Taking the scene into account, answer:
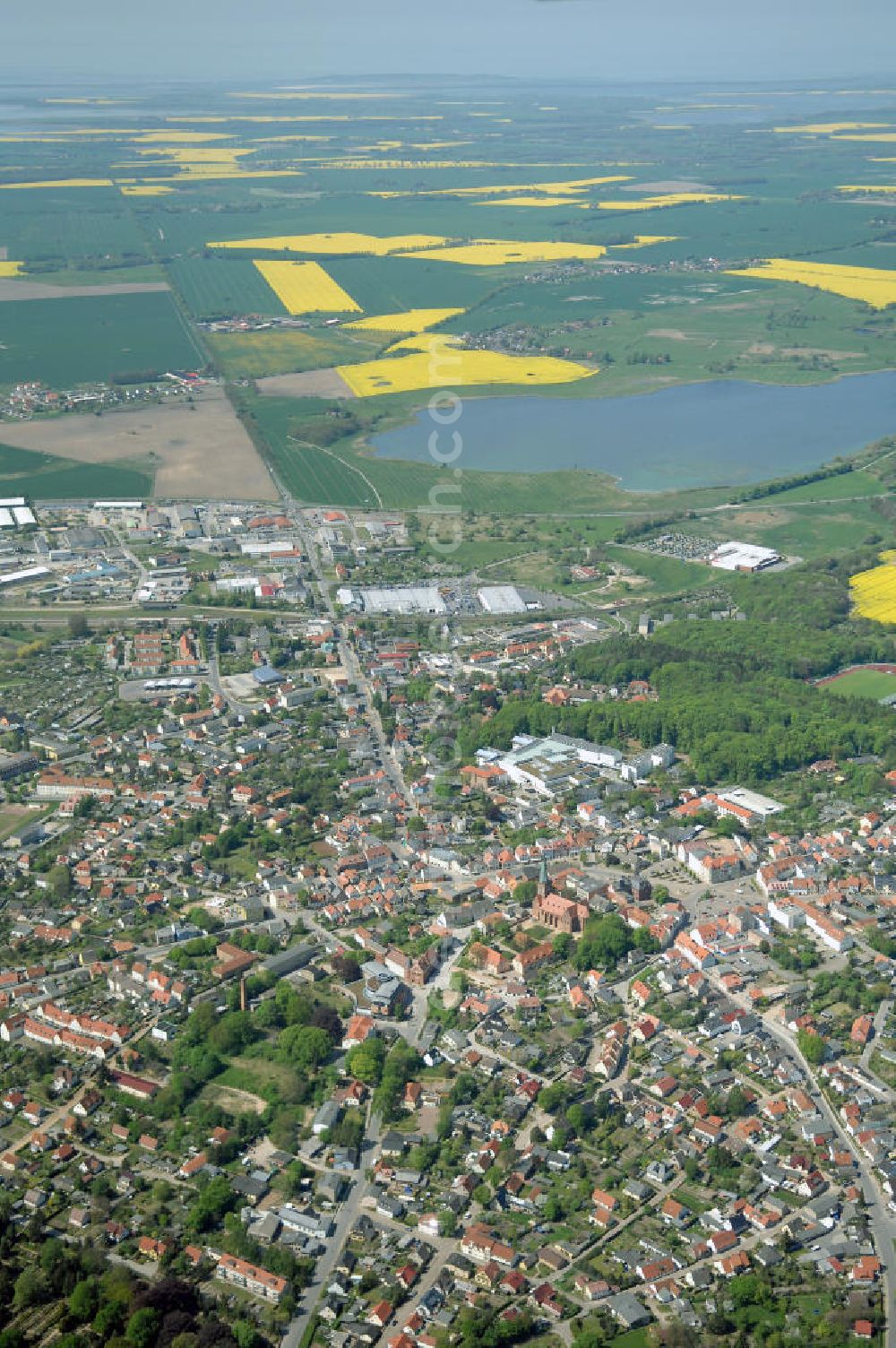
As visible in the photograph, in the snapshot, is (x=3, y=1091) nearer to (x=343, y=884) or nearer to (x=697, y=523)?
(x=343, y=884)

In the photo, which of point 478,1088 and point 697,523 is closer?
point 478,1088

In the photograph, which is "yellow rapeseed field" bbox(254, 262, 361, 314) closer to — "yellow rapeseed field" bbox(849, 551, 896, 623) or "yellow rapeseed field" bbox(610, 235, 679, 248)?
"yellow rapeseed field" bbox(610, 235, 679, 248)

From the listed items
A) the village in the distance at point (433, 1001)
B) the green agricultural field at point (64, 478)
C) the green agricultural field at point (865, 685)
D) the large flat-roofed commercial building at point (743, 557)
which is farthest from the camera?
the green agricultural field at point (64, 478)

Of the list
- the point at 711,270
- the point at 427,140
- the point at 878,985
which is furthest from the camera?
the point at 427,140

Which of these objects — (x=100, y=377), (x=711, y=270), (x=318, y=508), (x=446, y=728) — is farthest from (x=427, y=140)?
(x=446, y=728)

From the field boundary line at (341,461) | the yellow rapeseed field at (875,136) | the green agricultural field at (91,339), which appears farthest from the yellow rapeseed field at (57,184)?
the field boundary line at (341,461)

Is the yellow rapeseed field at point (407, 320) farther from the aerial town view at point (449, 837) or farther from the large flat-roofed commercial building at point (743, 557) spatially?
the large flat-roofed commercial building at point (743, 557)

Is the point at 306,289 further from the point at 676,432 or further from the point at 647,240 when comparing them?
the point at 676,432
